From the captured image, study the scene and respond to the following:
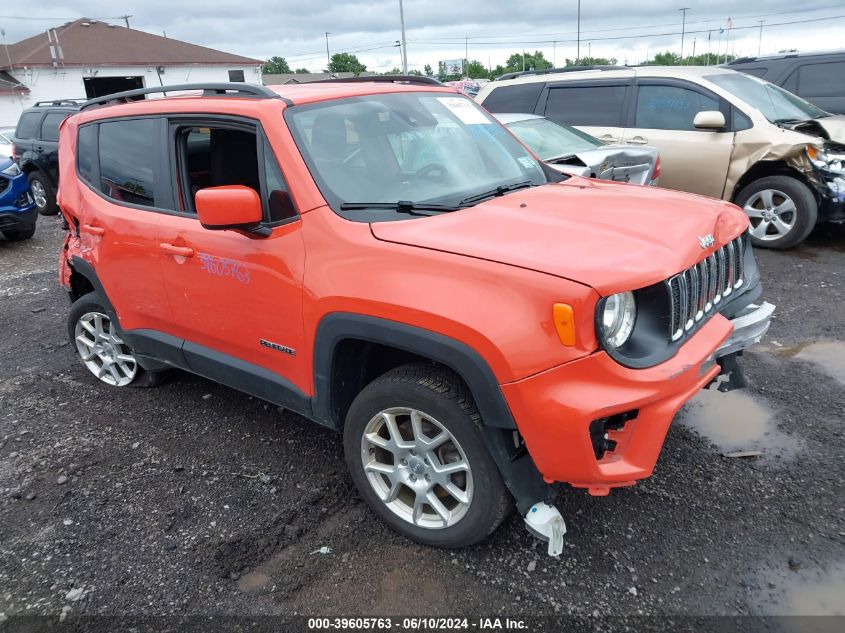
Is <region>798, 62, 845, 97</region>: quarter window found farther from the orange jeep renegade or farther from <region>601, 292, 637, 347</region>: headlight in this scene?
<region>601, 292, 637, 347</region>: headlight

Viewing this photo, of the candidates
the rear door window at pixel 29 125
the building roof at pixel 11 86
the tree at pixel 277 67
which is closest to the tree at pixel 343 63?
the tree at pixel 277 67

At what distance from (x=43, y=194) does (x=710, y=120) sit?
11238mm

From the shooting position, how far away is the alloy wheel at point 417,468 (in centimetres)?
265

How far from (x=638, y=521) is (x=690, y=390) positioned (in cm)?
86

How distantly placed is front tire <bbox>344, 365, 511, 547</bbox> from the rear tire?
A: 8508 mm

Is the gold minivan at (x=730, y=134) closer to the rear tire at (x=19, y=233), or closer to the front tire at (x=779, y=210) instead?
the front tire at (x=779, y=210)

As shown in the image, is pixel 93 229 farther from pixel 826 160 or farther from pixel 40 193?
pixel 40 193

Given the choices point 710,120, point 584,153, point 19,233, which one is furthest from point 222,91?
point 19,233

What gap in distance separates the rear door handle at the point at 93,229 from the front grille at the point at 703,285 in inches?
127

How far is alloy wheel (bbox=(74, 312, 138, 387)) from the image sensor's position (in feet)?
14.8

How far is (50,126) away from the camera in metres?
11.6

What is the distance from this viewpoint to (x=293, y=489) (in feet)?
10.9

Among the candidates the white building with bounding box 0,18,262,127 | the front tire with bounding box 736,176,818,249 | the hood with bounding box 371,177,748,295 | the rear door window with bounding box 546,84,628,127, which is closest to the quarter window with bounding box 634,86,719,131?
the rear door window with bounding box 546,84,628,127

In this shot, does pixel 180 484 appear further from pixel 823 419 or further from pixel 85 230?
pixel 823 419
